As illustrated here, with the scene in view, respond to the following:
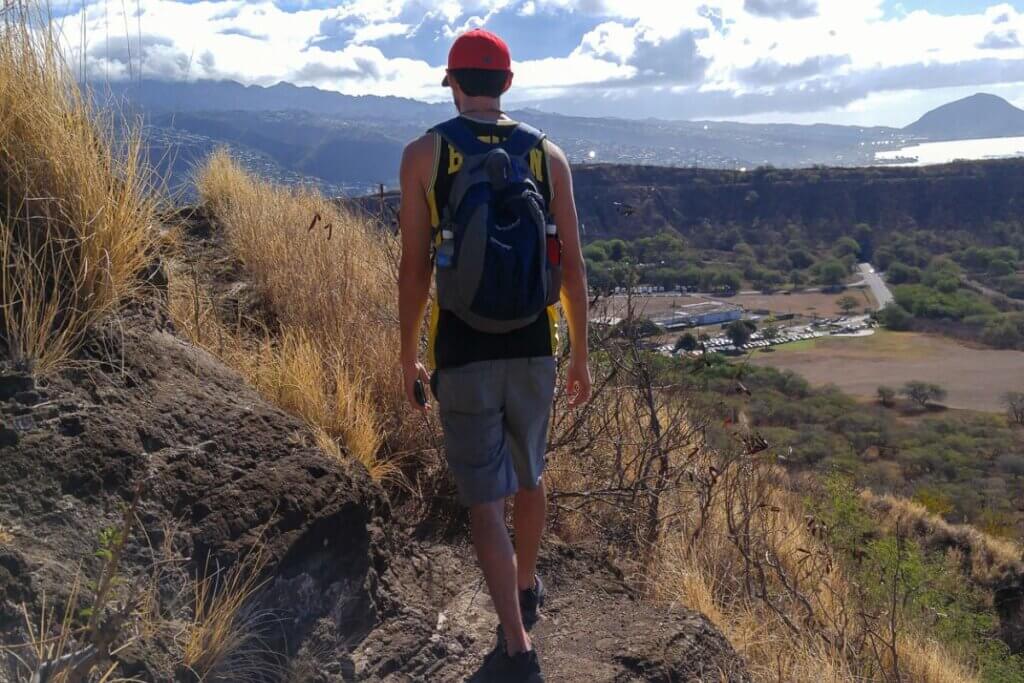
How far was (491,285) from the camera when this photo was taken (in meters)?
2.40

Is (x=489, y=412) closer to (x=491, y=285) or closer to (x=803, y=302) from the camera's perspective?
(x=491, y=285)

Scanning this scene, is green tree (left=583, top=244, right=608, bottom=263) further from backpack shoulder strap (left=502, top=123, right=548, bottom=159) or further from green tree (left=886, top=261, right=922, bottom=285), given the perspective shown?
green tree (left=886, top=261, right=922, bottom=285)

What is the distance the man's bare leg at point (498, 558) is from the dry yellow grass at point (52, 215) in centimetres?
139

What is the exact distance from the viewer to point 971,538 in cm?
1101

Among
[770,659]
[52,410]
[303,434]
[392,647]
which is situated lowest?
[770,659]

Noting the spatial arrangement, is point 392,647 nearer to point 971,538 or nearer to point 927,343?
point 971,538

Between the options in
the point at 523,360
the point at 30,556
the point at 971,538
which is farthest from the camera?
the point at 971,538

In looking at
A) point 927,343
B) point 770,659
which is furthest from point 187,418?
point 927,343

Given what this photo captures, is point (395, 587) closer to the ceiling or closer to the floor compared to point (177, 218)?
closer to the floor

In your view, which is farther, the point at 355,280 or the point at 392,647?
the point at 355,280

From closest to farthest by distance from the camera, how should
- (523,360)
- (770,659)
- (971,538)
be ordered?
(523,360), (770,659), (971,538)

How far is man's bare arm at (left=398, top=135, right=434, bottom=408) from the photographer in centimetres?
251

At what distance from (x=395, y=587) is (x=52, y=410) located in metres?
1.29

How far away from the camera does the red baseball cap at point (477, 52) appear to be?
2535 mm
